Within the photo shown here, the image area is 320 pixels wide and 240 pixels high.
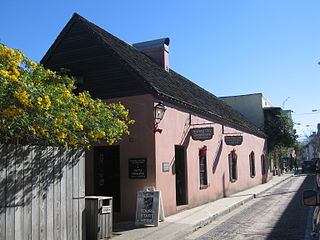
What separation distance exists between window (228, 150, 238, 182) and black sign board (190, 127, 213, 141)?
554 cm

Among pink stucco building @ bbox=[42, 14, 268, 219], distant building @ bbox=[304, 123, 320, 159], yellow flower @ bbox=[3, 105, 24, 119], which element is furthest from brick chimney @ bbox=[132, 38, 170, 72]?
distant building @ bbox=[304, 123, 320, 159]

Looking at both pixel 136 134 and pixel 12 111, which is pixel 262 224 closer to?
pixel 136 134

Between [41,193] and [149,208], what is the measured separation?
151 inches

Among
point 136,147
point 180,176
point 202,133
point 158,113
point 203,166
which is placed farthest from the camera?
point 203,166

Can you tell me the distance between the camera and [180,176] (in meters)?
12.2

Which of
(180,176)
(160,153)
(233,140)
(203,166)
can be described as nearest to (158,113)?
(160,153)

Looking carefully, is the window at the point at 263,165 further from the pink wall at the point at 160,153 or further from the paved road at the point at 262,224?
the paved road at the point at 262,224

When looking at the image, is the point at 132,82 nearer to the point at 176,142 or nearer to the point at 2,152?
the point at 176,142

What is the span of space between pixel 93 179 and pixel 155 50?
7344mm

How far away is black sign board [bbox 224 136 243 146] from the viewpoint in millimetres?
15586

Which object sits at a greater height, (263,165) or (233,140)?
(233,140)

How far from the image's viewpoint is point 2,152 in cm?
558

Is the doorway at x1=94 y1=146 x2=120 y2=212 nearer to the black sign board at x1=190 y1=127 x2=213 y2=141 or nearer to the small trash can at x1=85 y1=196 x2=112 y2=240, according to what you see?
the small trash can at x1=85 y1=196 x2=112 y2=240

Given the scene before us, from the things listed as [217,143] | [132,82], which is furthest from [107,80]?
[217,143]
